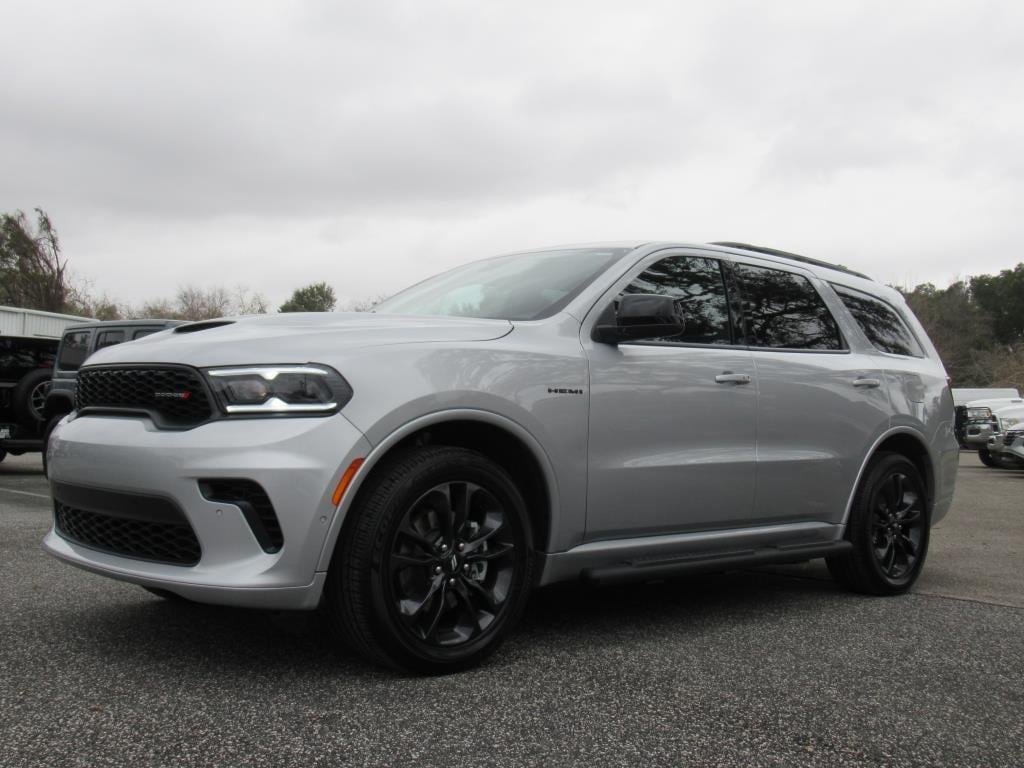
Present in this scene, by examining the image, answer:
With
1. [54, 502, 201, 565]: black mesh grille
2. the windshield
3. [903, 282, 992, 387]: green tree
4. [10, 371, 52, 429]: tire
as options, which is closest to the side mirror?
the windshield

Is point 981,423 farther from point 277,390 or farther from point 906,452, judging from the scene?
point 277,390

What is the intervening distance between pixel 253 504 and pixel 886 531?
3.62 meters

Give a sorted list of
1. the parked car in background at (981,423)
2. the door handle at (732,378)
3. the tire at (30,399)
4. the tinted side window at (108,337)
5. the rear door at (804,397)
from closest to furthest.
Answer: the door handle at (732,378)
the rear door at (804,397)
the tinted side window at (108,337)
the tire at (30,399)
the parked car in background at (981,423)

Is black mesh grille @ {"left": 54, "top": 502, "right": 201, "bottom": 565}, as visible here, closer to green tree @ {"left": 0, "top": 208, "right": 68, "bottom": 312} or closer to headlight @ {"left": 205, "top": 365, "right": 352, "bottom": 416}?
headlight @ {"left": 205, "top": 365, "right": 352, "bottom": 416}

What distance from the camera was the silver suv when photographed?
3209mm

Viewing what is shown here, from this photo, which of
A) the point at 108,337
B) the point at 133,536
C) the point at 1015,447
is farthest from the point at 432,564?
the point at 1015,447

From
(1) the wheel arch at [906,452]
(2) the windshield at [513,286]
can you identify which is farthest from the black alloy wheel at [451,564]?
(1) the wheel arch at [906,452]

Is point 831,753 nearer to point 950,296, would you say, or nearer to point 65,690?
point 65,690

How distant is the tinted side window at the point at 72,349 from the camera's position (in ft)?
39.4

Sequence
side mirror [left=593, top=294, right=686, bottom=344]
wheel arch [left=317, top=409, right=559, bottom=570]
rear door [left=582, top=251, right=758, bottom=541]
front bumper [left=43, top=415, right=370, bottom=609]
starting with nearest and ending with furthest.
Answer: front bumper [left=43, top=415, right=370, bottom=609], wheel arch [left=317, top=409, right=559, bottom=570], side mirror [left=593, top=294, right=686, bottom=344], rear door [left=582, top=251, right=758, bottom=541]

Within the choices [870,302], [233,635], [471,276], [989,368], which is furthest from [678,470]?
[989,368]

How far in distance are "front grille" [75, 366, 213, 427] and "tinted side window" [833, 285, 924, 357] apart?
369 centimetres

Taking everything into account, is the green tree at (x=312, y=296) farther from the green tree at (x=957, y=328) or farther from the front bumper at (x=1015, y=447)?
the front bumper at (x=1015, y=447)

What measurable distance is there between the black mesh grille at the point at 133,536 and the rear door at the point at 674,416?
152 cm
